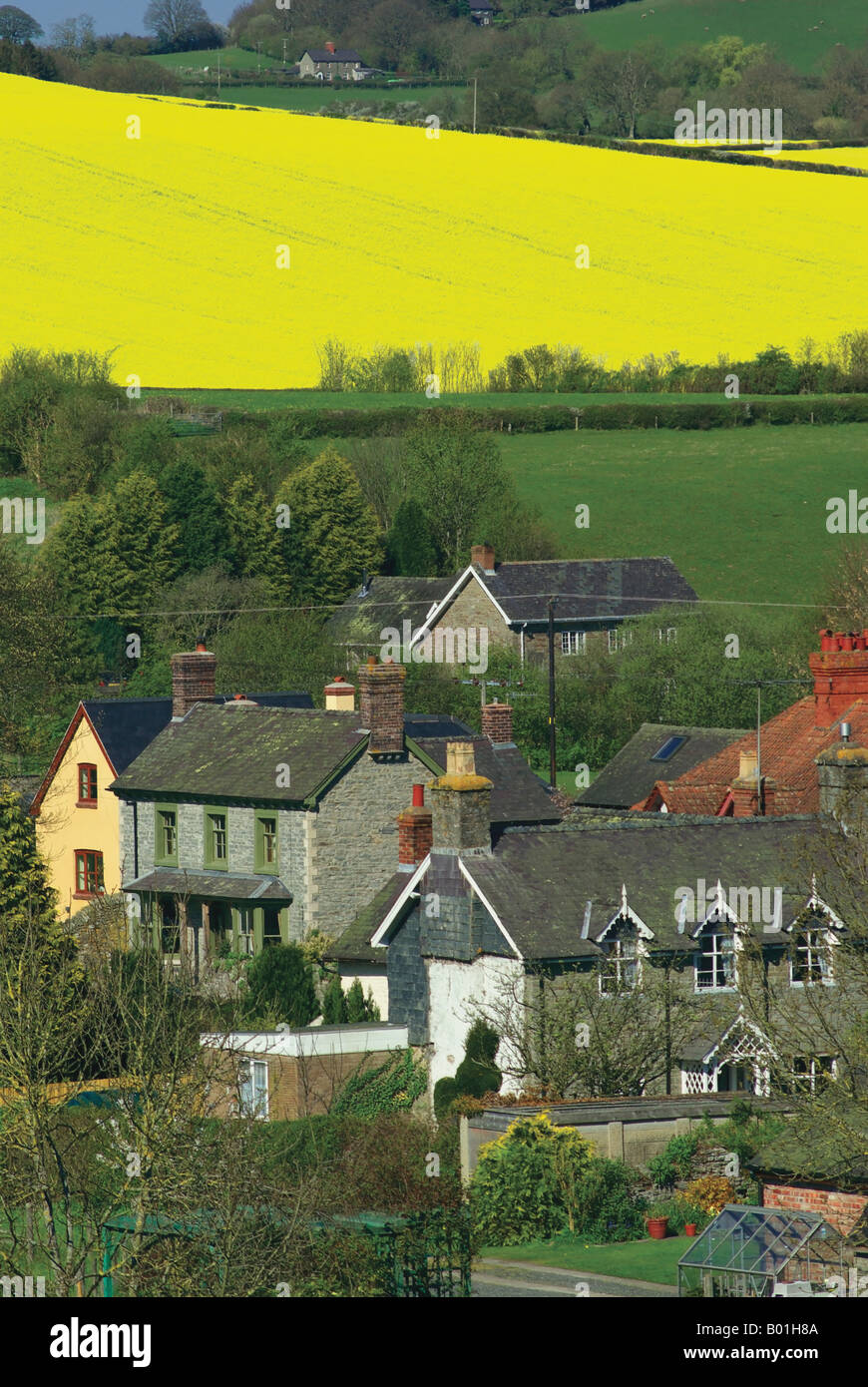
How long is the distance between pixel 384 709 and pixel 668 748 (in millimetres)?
15532

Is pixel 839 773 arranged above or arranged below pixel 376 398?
below

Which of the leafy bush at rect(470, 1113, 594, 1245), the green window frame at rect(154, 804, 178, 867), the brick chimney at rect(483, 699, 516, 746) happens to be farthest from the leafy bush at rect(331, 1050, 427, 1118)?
the brick chimney at rect(483, 699, 516, 746)

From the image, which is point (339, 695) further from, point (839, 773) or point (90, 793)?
point (839, 773)

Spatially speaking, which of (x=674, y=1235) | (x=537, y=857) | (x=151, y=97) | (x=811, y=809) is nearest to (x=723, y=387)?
(x=151, y=97)

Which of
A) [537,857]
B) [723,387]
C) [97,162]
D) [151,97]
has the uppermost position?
[151,97]

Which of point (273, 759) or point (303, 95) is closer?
point (273, 759)

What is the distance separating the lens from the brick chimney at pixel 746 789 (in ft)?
153

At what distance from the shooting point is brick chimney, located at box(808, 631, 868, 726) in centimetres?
5081

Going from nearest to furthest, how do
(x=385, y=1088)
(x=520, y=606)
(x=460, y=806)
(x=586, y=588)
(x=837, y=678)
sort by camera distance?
(x=460, y=806), (x=385, y=1088), (x=837, y=678), (x=520, y=606), (x=586, y=588)

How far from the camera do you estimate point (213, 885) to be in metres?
50.3

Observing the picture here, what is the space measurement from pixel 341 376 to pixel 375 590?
2671 centimetres

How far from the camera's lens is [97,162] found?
149m

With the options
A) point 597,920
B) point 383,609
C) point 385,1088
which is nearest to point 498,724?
point 597,920
